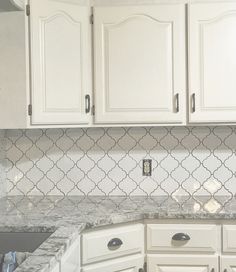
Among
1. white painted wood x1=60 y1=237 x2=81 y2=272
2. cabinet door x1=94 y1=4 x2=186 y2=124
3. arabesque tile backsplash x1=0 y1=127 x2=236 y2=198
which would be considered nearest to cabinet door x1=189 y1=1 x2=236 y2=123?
cabinet door x1=94 y1=4 x2=186 y2=124

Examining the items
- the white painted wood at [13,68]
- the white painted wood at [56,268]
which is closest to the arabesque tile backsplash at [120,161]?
the white painted wood at [13,68]

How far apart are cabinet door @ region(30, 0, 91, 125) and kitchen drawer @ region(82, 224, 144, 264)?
69 centimetres

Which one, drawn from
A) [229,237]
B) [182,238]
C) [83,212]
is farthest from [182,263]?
[83,212]

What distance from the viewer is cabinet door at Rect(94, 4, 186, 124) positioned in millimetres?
2549

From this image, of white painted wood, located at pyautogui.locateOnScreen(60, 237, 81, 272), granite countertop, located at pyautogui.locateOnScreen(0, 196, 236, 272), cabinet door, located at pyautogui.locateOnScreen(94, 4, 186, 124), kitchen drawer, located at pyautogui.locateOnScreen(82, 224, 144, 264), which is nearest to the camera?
white painted wood, located at pyautogui.locateOnScreen(60, 237, 81, 272)

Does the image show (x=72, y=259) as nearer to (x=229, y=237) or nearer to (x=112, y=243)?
(x=112, y=243)

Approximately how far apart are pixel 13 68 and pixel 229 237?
149cm

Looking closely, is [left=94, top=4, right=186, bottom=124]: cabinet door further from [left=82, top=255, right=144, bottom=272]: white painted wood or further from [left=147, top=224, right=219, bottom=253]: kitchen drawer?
[left=82, top=255, right=144, bottom=272]: white painted wood

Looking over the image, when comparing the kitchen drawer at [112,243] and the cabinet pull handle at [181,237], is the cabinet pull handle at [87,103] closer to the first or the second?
the kitchen drawer at [112,243]

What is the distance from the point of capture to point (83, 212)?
7.83ft

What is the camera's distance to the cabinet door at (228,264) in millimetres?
2314

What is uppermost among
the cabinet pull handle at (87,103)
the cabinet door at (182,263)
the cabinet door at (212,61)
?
the cabinet door at (212,61)

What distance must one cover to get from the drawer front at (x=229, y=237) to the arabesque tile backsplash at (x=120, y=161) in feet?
1.83

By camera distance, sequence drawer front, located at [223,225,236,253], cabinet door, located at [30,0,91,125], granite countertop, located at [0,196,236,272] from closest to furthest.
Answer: granite countertop, located at [0,196,236,272], drawer front, located at [223,225,236,253], cabinet door, located at [30,0,91,125]
